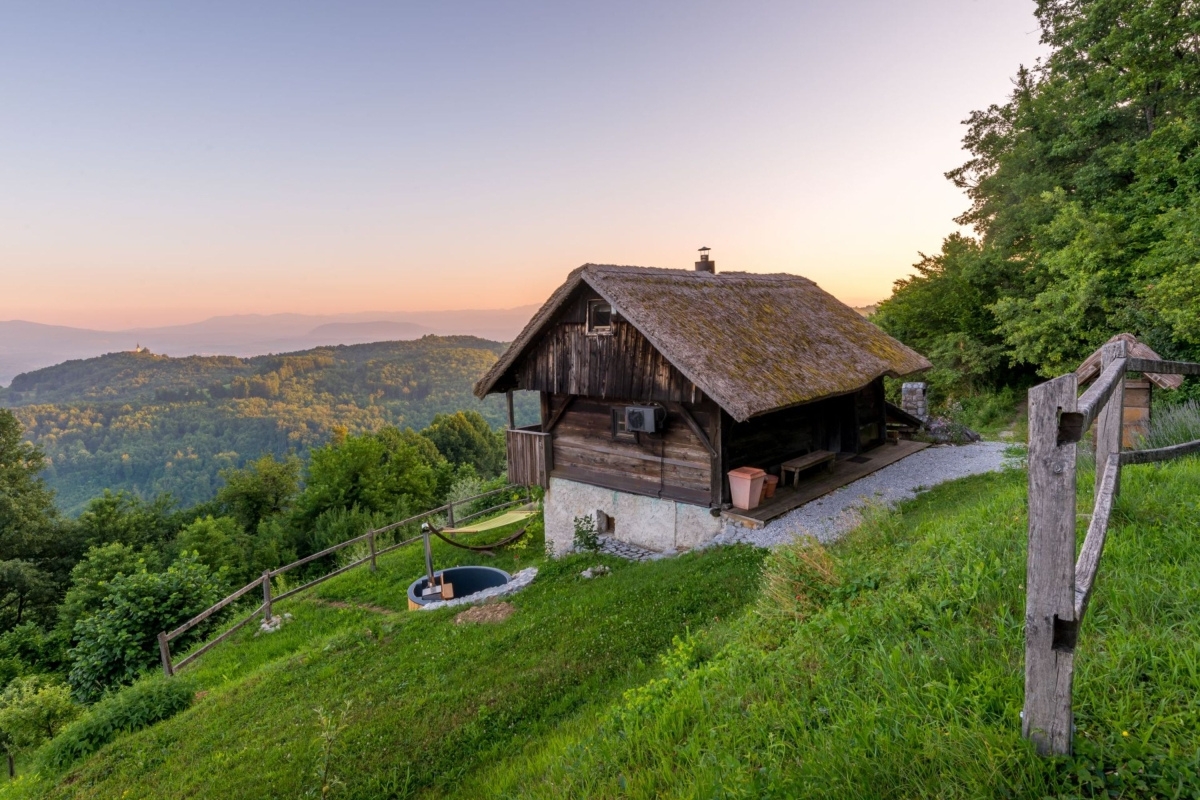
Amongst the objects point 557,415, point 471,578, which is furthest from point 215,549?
point 557,415

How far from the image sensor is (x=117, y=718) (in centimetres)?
640

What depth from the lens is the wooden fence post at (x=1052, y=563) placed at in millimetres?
1866

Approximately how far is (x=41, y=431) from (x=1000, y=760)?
93335 mm

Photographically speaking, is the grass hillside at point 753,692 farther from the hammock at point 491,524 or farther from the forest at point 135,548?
the hammock at point 491,524

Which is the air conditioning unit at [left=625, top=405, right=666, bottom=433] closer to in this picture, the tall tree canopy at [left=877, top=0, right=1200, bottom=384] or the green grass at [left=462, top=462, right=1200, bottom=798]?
the green grass at [left=462, top=462, right=1200, bottom=798]

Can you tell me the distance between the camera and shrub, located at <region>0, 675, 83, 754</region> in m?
8.27

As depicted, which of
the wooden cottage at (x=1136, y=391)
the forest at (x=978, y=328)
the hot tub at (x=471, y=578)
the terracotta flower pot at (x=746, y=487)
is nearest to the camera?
the wooden cottage at (x=1136, y=391)

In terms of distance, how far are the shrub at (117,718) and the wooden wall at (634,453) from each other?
743 cm

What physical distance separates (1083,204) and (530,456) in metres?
16.7

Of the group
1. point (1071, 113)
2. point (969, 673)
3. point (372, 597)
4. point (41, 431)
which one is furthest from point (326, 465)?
point (41, 431)

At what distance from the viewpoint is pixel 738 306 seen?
1208 centimetres

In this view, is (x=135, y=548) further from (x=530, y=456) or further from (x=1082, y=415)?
(x=1082, y=415)

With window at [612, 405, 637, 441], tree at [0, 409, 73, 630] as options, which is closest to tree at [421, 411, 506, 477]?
tree at [0, 409, 73, 630]

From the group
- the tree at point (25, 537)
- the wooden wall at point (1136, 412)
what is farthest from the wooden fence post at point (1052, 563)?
the tree at point (25, 537)
